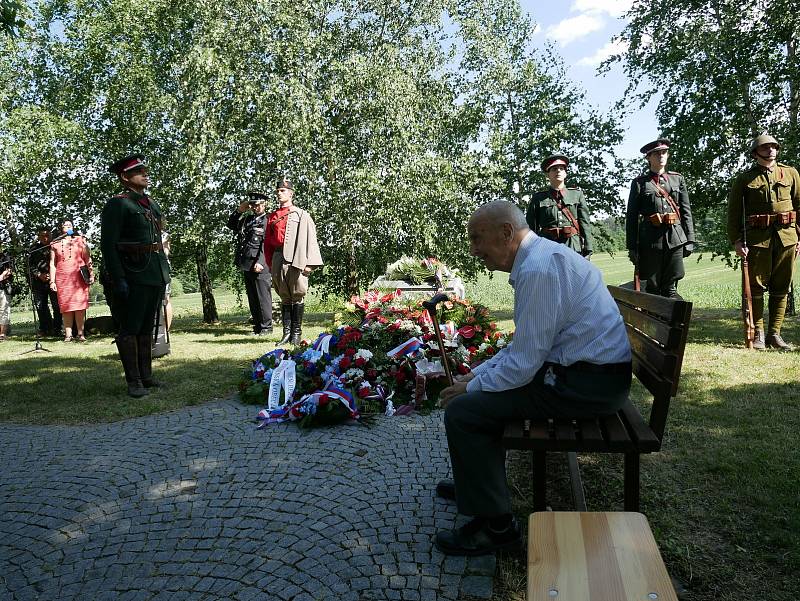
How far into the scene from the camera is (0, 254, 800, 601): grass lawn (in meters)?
2.79

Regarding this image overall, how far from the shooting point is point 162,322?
29.8 feet

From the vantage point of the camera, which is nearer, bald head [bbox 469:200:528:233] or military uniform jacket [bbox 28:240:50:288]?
bald head [bbox 469:200:528:233]

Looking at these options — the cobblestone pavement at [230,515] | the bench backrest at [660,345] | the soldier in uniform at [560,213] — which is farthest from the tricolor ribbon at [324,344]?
the bench backrest at [660,345]

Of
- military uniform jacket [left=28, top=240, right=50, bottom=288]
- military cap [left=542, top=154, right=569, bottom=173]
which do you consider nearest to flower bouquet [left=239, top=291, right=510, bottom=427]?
military cap [left=542, top=154, right=569, bottom=173]

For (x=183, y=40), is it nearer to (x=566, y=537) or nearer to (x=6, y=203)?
(x=6, y=203)

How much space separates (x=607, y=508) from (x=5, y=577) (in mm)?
3048

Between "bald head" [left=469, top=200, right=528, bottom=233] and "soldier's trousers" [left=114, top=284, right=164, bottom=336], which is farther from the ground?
"bald head" [left=469, top=200, right=528, bottom=233]

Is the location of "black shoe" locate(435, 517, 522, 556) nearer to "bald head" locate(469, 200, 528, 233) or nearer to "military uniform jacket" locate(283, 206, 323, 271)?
"bald head" locate(469, 200, 528, 233)

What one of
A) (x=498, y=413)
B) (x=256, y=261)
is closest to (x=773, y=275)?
(x=498, y=413)

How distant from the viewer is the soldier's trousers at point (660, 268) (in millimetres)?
7492

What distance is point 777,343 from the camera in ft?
24.0

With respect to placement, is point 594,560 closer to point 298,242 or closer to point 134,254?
point 134,254

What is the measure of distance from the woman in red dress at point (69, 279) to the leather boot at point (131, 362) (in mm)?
6725

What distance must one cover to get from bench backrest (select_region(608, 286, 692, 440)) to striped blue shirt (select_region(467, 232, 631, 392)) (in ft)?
0.62
